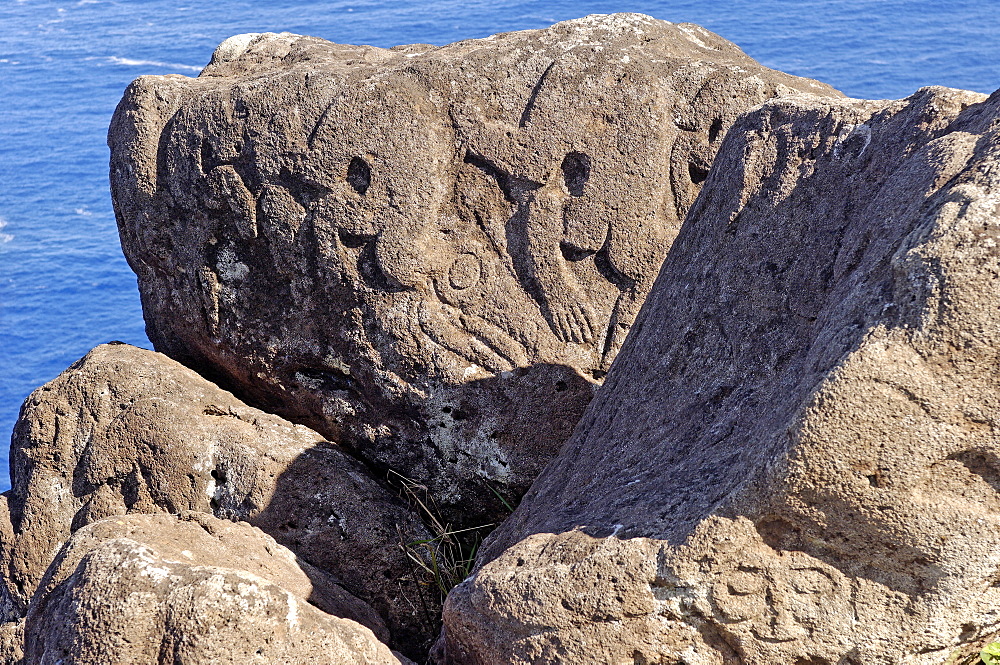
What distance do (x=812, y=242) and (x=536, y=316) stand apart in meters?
0.93

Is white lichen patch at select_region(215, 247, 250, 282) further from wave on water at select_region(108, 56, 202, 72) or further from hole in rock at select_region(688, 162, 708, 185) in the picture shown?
wave on water at select_region(108, 56, 202, 72)

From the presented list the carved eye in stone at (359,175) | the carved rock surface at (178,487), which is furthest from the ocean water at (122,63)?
the carved eye in stone at (359,175)

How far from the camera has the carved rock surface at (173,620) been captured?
1592mm

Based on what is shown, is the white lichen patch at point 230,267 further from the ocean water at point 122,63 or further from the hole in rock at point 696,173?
the ocean water at point 122,63

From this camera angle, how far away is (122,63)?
11023 millimetres

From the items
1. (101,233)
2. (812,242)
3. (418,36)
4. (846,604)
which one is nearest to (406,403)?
(812,242)

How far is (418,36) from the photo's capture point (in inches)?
431

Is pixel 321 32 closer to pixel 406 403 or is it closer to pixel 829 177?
pixel 406 403

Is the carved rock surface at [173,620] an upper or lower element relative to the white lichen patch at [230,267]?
lower

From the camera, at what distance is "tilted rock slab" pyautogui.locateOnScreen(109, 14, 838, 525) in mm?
2662

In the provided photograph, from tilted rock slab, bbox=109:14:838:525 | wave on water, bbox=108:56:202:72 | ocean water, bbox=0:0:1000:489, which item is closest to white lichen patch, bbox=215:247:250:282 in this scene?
tilted rock slab, bbox=109:14:838:525

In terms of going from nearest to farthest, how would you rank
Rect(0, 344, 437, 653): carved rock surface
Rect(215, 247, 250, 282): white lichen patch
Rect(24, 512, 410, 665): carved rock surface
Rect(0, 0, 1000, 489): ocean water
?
Rect(24, 512, 410, 665): carved rock surface
Rect(0, 344, 437, 653): carved rock surface
Rect(215, 247, 250, 282): white lichen patch
Rect(0, 0, 1000, 489): ocean water

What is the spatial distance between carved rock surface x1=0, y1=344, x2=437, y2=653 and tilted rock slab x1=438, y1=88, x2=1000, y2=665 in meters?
0.70

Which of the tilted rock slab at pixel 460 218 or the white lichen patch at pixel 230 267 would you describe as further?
the white lichen patch at pixel 230 267
